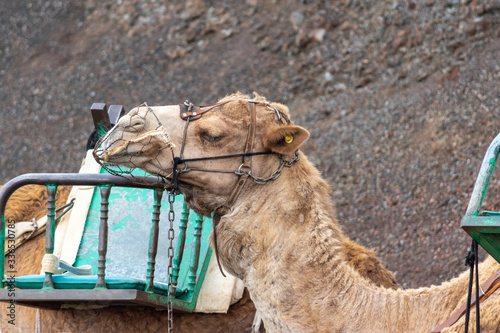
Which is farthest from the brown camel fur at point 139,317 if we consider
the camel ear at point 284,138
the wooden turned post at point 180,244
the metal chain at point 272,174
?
the camel ear at point 284,138

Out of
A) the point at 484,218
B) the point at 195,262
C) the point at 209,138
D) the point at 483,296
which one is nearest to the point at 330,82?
the point at 195,262

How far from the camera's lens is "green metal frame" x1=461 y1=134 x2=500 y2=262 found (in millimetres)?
2664

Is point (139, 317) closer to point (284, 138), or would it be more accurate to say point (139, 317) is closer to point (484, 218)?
point (284, 138)

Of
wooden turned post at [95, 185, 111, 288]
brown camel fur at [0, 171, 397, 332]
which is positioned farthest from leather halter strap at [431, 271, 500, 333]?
wooden turned post at [95, 185, 111, 288]

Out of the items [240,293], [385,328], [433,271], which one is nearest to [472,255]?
[385,328]

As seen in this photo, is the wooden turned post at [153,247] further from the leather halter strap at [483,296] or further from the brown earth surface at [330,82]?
the brown earth surface at [330,82]

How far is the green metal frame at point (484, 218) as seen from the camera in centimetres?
266

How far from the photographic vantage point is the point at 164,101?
1191 centimetres

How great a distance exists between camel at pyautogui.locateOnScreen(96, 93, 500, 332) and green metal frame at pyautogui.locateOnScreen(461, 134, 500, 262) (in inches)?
24.6

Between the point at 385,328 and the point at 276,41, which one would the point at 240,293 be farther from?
the point at 276,41

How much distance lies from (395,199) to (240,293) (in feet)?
13.7

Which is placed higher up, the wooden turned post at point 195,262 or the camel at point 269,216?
the camel at point 269,216

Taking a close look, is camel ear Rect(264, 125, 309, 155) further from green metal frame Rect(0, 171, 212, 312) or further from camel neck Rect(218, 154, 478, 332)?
green metal frame Rect(0, 171, 212, 312)

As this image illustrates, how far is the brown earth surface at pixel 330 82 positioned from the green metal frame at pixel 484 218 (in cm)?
429
